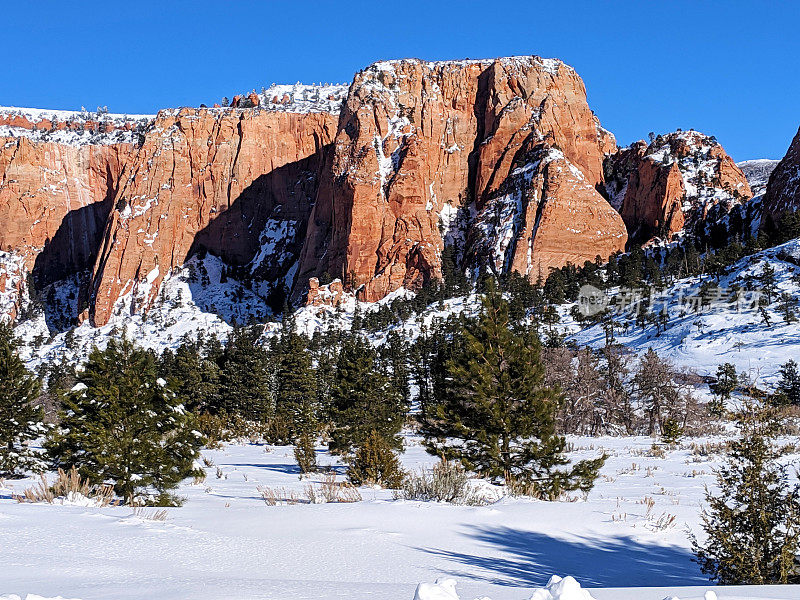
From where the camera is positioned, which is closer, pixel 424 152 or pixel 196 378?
pixel 196 378

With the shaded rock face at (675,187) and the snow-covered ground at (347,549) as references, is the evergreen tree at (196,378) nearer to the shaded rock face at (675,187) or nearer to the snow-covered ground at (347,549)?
the snow-covered ground at (347,549)

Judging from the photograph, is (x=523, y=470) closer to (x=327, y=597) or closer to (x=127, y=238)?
(x=327, y=597)

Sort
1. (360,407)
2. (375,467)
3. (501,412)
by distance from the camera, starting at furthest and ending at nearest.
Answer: (360,407)
(375,467)
(501,412)

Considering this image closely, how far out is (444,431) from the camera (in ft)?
42.3

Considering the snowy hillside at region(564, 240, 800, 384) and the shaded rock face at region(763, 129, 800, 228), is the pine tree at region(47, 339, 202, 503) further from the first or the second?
the shaded rock face at region(763, 129, 800, 228)

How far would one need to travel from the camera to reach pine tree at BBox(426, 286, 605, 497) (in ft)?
39.0

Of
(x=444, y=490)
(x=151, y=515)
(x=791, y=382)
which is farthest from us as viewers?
(x=791, y=382)

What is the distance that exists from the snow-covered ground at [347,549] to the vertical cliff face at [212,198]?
130 meters

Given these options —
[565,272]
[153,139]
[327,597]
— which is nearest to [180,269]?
[153,139]

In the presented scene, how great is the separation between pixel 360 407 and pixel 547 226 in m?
95.4

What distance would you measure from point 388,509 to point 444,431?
512 cm

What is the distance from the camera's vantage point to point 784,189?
9675 centimetres

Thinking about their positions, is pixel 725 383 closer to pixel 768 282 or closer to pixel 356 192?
pixel 768 282

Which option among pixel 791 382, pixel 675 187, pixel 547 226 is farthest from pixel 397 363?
pixel 675 187
